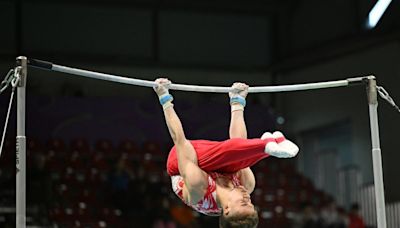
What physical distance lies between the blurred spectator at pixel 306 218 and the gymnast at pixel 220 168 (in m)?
7.68

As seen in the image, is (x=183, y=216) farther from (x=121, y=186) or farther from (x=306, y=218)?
(x=306, y=218)

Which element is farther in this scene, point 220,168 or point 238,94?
point 238,94

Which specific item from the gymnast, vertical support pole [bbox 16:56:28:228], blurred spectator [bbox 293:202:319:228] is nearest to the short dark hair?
the gymnast

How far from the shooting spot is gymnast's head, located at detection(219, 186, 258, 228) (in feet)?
18.7

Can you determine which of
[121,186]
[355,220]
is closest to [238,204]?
[121,186]

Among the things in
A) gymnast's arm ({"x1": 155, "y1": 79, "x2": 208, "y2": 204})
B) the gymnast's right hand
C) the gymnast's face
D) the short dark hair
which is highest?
the gymnast's right hand

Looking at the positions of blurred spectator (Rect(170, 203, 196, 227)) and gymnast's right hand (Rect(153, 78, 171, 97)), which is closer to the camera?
gymnast's right hand (Rect(153, 78, 171, 97))

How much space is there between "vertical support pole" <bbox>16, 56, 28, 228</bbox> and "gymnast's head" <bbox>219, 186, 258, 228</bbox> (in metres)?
1.45

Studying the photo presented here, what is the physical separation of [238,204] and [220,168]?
1.61 feet

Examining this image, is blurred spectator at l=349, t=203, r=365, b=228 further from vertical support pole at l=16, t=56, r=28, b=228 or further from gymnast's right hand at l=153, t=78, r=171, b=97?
vertical support pole at l=16, t=56, r=28, b=228

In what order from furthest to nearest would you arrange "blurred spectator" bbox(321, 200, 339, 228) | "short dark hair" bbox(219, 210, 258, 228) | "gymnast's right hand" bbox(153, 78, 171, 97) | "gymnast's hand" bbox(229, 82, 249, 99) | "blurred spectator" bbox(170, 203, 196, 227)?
1. "blurred spectator" bbox(321, 200, 339, 228)
2. "blurred spectator" bbox(170, 203, 196, 227)
3. "gymnast's hand" bbox(229, 82, 249, 99)
4. "gymnast's right hand" bbox(153, 78, 171, 97)
5. "short dark hair" bbox(219, 210, 258, 228)

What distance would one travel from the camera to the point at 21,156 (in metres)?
5.65

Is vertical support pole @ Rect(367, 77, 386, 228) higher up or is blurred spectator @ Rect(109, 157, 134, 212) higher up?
blurred spectator @ Rect(109, 157, 134, 212)

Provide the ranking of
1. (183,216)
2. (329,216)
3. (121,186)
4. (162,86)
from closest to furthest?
(162,86) < (183,216) < (121,186) < (329,216)
